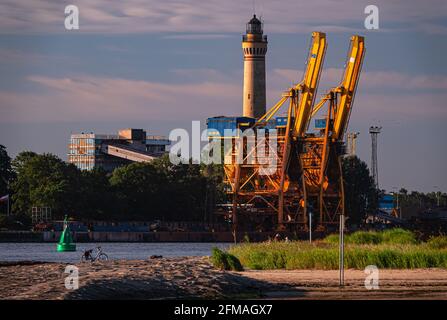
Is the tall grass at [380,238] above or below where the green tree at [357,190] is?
below

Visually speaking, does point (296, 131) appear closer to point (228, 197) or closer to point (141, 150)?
point (228, 197)

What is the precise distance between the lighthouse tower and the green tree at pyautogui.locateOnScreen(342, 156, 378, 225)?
1219 centimetres

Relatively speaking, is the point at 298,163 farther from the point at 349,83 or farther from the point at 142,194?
the point at 142,194

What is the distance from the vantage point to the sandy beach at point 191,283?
32.2 metres

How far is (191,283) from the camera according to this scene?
34688 millimetres

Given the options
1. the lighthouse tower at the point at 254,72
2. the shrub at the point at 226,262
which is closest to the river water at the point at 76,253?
the shrub at the point at 226,262

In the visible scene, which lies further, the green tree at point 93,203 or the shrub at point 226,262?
the green tree at point 93,203

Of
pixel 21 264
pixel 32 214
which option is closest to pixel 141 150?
pixel 32 214

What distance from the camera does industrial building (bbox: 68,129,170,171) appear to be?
169m

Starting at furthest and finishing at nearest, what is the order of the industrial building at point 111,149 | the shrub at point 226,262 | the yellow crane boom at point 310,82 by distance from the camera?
1. the industrial building at point 111,149
2. the yellow crane boom at point 310,82
3. the shrub at point 226,262

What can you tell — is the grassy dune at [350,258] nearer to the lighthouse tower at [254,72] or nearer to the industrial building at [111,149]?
the lighthouse tower at [254,72]

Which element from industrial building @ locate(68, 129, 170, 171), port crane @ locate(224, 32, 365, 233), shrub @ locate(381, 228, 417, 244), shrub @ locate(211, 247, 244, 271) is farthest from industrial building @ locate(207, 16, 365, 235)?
shrub @ locate(211, 247, 244, 271)

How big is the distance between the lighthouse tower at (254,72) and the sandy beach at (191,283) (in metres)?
105

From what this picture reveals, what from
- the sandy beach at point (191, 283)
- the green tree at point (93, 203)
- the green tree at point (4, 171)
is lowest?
the sandy beach at point (191, 283)
